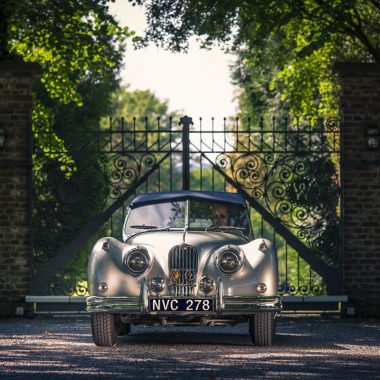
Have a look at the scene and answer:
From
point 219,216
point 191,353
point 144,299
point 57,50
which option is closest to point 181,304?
point 144,299

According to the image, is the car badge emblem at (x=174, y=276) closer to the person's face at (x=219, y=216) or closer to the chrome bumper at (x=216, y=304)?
the chrome bumper at (x=216, y=304)

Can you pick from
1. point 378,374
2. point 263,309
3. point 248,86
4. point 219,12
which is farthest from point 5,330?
point 248,86

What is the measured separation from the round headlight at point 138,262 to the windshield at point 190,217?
96 cm

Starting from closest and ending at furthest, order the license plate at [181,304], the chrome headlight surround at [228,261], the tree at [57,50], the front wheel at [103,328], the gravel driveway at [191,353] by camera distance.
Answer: the gravel driveway at [191,353], the license plate at [181,304], the chrome headlight surround at [228,261], the front wheel at [103,328], the tree at [57,50]

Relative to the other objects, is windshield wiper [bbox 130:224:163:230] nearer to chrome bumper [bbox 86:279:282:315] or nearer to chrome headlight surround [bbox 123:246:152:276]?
chrome headlight surround [bbox 123:246:152:276]

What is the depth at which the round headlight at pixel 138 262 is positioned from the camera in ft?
34.6

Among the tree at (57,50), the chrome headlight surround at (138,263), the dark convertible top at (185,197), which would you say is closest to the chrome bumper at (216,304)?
the chrome headlight surround at (138,263)

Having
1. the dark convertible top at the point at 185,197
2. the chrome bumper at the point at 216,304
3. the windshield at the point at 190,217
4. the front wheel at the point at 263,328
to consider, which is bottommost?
the front wheel at the point at 263,328

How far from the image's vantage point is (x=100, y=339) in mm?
10789

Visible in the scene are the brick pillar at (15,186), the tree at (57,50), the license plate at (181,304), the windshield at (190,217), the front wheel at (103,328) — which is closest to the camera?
the license plate at (181,304)

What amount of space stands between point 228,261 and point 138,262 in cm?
89

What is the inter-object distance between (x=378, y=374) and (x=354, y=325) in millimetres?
5444

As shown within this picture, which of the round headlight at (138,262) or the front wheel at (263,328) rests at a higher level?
the round headlight at (138,262)

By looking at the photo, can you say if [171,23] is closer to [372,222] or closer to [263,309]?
[372,222]
